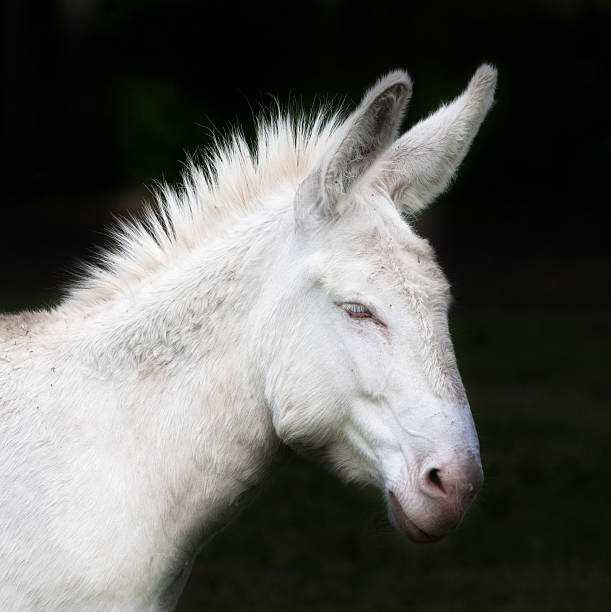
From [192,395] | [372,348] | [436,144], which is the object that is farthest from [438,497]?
[436,144]

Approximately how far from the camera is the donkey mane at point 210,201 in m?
3.22

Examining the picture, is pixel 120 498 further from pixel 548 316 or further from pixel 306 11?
pixel 306 11

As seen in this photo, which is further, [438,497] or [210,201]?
[210,201]

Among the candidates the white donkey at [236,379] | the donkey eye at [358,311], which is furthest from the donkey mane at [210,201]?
the donkey eye at [358,311]

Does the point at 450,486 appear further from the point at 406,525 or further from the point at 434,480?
the point at 406,525

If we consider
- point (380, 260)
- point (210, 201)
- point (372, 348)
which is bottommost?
point (372, 348)

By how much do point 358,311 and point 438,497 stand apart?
59cm

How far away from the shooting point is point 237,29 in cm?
2266

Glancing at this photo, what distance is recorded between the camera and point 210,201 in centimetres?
325

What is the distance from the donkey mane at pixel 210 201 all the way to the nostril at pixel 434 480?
109 cm

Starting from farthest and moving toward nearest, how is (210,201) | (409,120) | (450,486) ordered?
(409,120)
(210,201)
(450,486)

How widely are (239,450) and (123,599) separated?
0.57m

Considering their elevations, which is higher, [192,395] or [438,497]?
[192,395]

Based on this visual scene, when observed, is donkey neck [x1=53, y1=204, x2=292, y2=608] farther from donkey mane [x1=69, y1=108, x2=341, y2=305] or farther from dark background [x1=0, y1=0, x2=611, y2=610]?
dark background [x1=0, y1=0, x2=611, y2=610]
